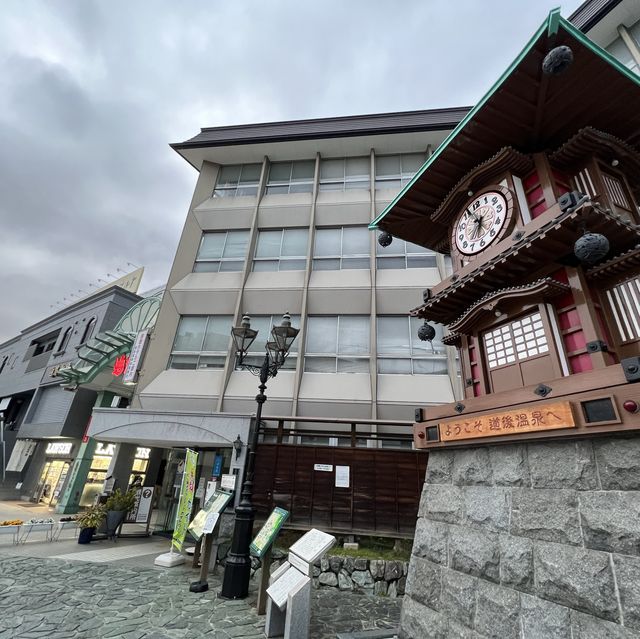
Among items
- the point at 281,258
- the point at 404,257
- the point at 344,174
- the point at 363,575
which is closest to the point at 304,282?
the point at 281,258

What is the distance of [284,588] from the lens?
4773 mm

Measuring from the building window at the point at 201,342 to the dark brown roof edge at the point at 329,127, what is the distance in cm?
869

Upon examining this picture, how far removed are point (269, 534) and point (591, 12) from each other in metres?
16.1

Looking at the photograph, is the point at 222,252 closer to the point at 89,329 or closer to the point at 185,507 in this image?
the point at 185,507

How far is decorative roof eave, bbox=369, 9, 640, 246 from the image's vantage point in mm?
3770

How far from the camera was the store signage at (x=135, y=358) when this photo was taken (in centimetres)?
1287

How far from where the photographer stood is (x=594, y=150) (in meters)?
4.39

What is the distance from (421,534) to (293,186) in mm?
15302

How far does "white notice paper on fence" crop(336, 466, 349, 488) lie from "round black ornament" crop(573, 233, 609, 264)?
7.07 metres

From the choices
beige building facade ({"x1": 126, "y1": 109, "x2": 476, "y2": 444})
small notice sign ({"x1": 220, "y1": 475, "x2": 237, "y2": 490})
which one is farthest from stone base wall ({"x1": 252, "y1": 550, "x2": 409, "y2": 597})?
beige building facade ({"x1": 126, "y1": 109, "x2": 476, "y2": 444})

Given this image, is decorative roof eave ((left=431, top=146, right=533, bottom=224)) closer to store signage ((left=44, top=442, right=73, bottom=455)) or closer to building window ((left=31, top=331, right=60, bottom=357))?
store signage ((left=44, top=442, right=73, bottom=455))

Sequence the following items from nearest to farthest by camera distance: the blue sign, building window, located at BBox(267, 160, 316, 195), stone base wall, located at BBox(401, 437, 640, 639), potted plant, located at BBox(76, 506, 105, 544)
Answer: stone base wall, located at BBox(401, 437, 640, 639) → potted plant, located at BBox(76, 506, 105, 544) → the blue sign → building window, located at BBox(267, 160, 316, 195)

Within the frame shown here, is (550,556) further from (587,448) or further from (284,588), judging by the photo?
(284,588)

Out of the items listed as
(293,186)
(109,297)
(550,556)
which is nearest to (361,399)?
(550,556)
